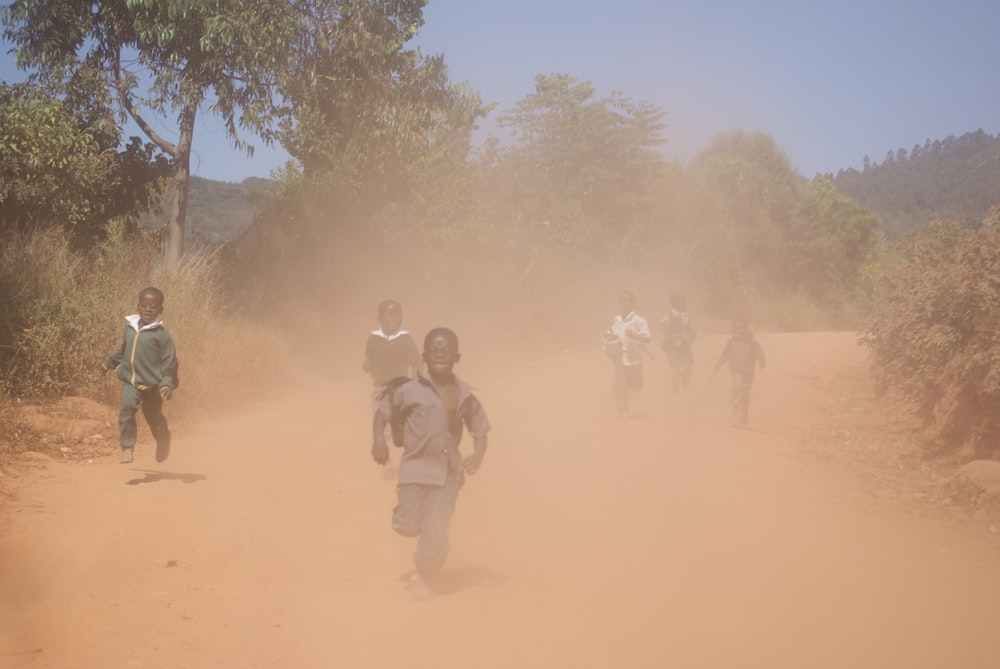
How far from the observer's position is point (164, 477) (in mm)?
8844

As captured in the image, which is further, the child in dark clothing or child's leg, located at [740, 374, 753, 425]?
child's leg, located at [740, 374, 753, 425]

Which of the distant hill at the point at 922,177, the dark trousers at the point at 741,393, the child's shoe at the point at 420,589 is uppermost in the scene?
the distant hill at the point at 922,177

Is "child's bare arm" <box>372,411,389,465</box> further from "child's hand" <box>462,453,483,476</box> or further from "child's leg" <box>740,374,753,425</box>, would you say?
"child's leg" <box>740,374,753,425</box>

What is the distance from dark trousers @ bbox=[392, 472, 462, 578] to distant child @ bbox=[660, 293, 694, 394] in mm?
9317

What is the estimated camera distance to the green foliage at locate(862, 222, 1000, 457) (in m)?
11.7

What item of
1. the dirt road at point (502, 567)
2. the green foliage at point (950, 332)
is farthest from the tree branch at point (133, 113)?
the green foliage at point (950, 332)

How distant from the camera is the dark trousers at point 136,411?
8656mm

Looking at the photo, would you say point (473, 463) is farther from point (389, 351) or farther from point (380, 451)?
point (389, 351)

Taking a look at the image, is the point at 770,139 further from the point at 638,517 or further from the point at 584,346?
the point at 638,517

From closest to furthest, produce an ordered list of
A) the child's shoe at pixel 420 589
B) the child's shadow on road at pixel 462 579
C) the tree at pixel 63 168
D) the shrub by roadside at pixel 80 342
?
1. the child's shoe at pixel 420 589
2. the child's shadow on road at pixel 462 579
3. the shrub by roadside at pixel 80 342
4. the tree at pixel 63 168

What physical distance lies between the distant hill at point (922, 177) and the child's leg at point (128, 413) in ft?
243

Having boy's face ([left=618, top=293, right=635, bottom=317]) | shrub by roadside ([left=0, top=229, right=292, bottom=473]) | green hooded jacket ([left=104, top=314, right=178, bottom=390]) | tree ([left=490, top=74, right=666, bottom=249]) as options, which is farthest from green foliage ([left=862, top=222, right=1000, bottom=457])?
tree ([left=490, top=74, right=666, bottom=249])

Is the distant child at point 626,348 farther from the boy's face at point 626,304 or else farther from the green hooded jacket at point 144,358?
the green hooded jacket at point 144,358

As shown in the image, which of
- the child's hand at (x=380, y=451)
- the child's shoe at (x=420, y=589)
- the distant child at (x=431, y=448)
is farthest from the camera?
the child's hand at (x=380, y=451)
